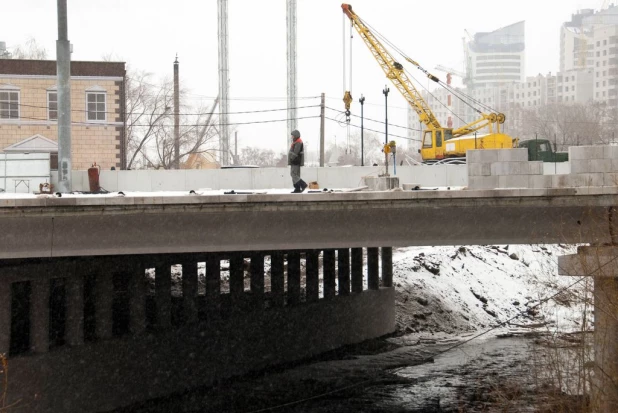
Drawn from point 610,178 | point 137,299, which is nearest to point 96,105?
point 137,299

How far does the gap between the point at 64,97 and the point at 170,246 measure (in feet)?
17.2

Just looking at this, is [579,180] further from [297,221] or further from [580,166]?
[297,221]

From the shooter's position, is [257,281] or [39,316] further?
[257,281]

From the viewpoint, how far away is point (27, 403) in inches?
951

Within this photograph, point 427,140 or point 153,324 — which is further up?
point 427,140

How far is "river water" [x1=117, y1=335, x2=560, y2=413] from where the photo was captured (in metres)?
29.3

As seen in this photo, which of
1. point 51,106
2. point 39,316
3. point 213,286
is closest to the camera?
point 39,316

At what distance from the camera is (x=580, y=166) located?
74.0ft

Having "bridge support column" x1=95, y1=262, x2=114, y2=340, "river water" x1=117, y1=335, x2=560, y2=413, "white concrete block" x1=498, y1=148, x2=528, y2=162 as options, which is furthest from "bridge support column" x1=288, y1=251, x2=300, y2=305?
"white concrete block" x1=498, y1=148, x2=528, y2=162

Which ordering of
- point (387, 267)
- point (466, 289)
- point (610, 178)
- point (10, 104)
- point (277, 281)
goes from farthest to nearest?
point (466, 289) → point (387, 267) → point (10, 104) → point (277, 281) → point (610, 178)

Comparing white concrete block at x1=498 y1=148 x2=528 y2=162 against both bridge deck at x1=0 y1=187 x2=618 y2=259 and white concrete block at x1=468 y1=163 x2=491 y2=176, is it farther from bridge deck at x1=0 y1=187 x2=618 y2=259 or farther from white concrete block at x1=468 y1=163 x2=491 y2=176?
bridge deck at x1=0 y1=187 x2=618 y2=259

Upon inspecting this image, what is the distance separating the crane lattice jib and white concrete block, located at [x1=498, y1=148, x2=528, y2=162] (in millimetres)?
28399

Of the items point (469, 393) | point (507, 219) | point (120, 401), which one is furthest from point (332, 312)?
point (507, 219)

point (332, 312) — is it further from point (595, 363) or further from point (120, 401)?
point (595, 363)
